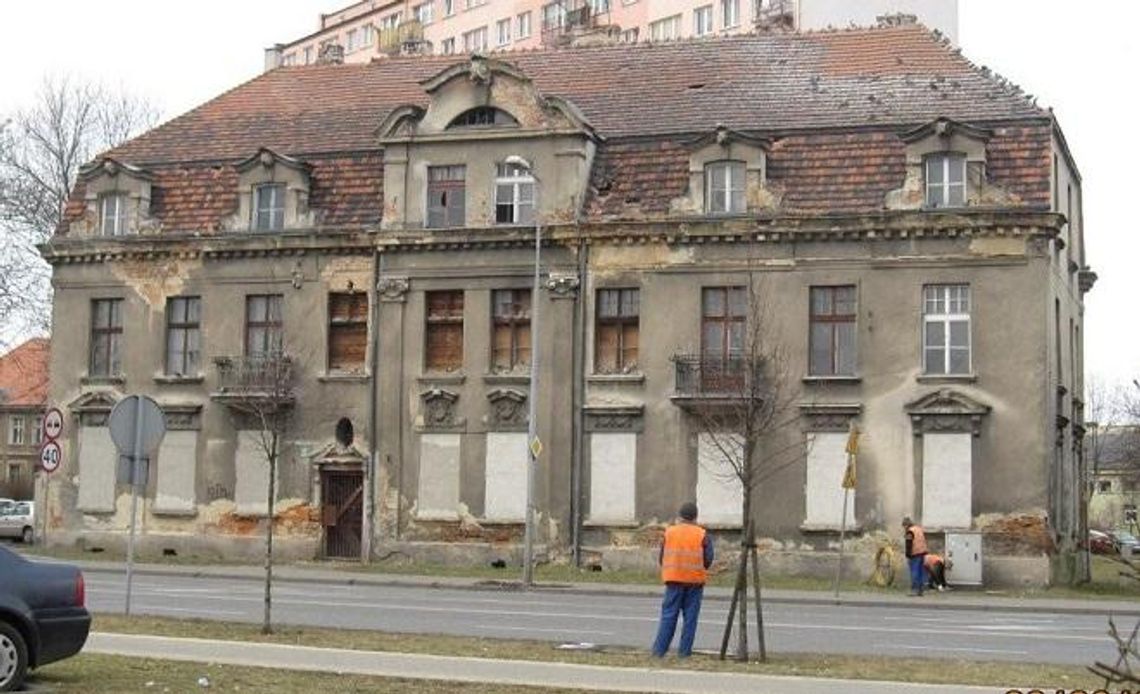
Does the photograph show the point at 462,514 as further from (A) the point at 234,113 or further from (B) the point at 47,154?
(B) the point at 47,154

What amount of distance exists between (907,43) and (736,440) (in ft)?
36.6

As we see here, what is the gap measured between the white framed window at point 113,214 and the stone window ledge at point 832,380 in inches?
711

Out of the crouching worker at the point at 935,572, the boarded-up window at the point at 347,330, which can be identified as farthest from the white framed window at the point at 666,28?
the crouching worker at the point at 935,572

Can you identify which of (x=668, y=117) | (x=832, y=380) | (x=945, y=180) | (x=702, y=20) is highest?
(x=702, y=20)

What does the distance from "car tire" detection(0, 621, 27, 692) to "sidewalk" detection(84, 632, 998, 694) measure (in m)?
2.53

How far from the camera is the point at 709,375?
37438mm

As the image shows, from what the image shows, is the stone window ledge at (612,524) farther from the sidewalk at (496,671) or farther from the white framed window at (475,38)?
the white framed window at (475,38)

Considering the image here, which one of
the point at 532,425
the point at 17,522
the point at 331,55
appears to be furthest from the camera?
the point at 17,522

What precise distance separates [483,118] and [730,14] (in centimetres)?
3233

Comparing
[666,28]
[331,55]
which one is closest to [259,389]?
[331,55]

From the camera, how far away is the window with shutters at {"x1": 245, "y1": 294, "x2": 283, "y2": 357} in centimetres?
4172

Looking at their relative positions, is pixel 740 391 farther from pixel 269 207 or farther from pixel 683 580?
pixel 683 580

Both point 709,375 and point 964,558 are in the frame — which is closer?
point 964,558

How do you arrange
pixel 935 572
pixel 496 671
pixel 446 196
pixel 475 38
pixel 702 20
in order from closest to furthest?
pixel 496 671 → pixel 935 572 → pixel 446 196 → pixel 702 20 → pixel 475 38
